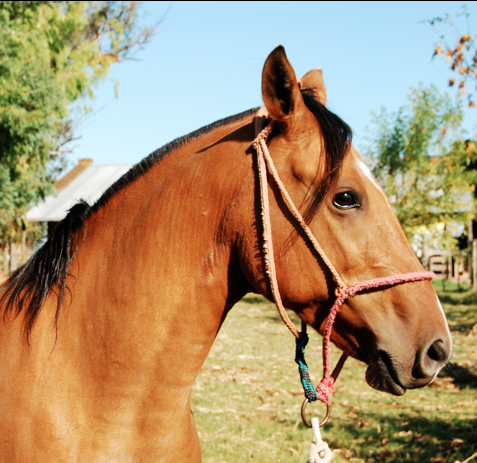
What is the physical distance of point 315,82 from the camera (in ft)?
6.79

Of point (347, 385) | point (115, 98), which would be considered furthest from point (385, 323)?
point (115, 98)

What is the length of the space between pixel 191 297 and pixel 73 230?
62 centimetres

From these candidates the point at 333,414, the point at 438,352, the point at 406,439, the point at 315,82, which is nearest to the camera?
the point at 438,352

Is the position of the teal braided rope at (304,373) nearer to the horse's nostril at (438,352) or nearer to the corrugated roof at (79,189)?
the horse's nostril at (438,352)

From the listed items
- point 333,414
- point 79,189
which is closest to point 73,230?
point 333,414

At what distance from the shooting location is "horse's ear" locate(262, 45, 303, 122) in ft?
5.02

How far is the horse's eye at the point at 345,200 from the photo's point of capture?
5.19 feet

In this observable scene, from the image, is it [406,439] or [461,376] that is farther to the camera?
[461,376]

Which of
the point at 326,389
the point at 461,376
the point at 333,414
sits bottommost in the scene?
the point at 461,376

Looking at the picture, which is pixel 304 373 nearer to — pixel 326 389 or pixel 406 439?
pixel 326 389

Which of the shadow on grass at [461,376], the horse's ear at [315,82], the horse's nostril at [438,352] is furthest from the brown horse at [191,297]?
the shadow on grass at [461,376]

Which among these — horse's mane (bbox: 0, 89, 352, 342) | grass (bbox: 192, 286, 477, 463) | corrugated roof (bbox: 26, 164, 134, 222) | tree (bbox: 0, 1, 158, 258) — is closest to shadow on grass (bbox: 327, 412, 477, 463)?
grass (bbox: 192, 286, 477, 463)

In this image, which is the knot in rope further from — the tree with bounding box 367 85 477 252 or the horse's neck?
the tree with bounding box 367 85 477 252

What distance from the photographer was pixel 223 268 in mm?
1663
